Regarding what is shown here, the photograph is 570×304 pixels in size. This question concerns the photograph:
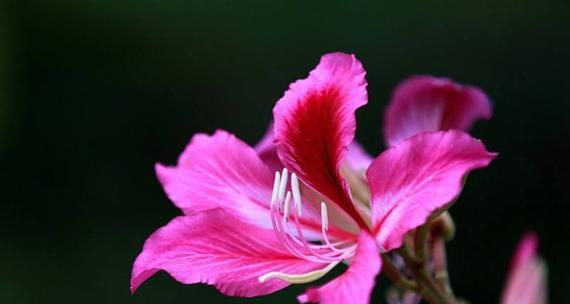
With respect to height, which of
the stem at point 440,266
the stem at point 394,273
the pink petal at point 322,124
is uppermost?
the pink petal at point 322,124

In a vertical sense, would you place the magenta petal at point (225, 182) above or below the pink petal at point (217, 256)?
above

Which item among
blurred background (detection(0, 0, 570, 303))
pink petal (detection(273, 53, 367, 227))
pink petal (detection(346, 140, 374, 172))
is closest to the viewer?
pink petal (detection(273, 53, 367, 227))

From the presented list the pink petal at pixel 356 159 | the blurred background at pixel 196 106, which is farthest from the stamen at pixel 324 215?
the blurred background at pixel 196 106

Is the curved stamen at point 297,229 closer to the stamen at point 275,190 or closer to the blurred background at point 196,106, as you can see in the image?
the stamen at point 275,190

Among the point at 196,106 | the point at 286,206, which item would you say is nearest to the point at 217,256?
the point at 286,206

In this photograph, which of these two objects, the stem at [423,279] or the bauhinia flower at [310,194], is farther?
the stem at [423,279]

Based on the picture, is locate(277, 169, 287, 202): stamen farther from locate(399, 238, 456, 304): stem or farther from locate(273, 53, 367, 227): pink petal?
locate(399, 238, 456, 304): stem

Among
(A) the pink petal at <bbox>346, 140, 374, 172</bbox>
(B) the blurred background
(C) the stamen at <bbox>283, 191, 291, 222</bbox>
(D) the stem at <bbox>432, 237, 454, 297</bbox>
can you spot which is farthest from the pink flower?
(B) the blurred background
